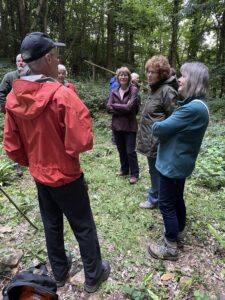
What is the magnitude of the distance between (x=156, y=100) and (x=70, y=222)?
1980 mm

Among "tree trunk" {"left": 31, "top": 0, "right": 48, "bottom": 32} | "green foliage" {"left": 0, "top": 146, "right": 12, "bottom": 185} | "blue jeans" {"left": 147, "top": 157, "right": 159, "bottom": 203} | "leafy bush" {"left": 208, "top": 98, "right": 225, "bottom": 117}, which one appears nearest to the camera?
"blue jeans" {"left": 147, "top": 157, "right": 159, "bottom": 203}

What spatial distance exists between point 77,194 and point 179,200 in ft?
4.46

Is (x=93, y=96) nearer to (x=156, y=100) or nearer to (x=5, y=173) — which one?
(x=5, y=173)

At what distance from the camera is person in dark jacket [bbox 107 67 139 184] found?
16.3ft

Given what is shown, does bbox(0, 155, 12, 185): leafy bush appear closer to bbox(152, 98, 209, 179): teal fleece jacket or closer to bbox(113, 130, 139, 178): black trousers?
bbox(113, 130, 139, 178): black trousers

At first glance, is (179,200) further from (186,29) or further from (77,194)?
(186,29)

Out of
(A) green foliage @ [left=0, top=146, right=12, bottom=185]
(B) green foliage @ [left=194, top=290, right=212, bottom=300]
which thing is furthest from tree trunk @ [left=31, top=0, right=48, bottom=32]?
(B) green foliage @ [left=194, top=290, right=212, bottom=300]

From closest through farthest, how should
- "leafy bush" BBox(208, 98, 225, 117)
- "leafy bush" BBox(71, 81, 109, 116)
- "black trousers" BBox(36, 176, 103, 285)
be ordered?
"black trousers" BBox(36, 176, 103, 285) < "leafy bush" BBox(208, 98, 225, 117) < "leafy bush" BBox(71, 81, 109, 116)

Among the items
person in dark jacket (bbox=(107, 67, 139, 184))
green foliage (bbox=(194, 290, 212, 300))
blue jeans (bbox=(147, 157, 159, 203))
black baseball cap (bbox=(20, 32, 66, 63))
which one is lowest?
green foliage (bbox=(194, 290, 212, 300))

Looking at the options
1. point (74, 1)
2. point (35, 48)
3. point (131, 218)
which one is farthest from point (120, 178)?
point (74, 1)

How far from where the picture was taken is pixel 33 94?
216 cm

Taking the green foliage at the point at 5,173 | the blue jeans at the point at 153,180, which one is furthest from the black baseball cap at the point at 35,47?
the green foliage at the point at 5,173

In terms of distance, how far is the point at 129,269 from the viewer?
10.4 feet

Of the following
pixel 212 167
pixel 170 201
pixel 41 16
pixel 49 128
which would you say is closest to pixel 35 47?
pixel 49 128
